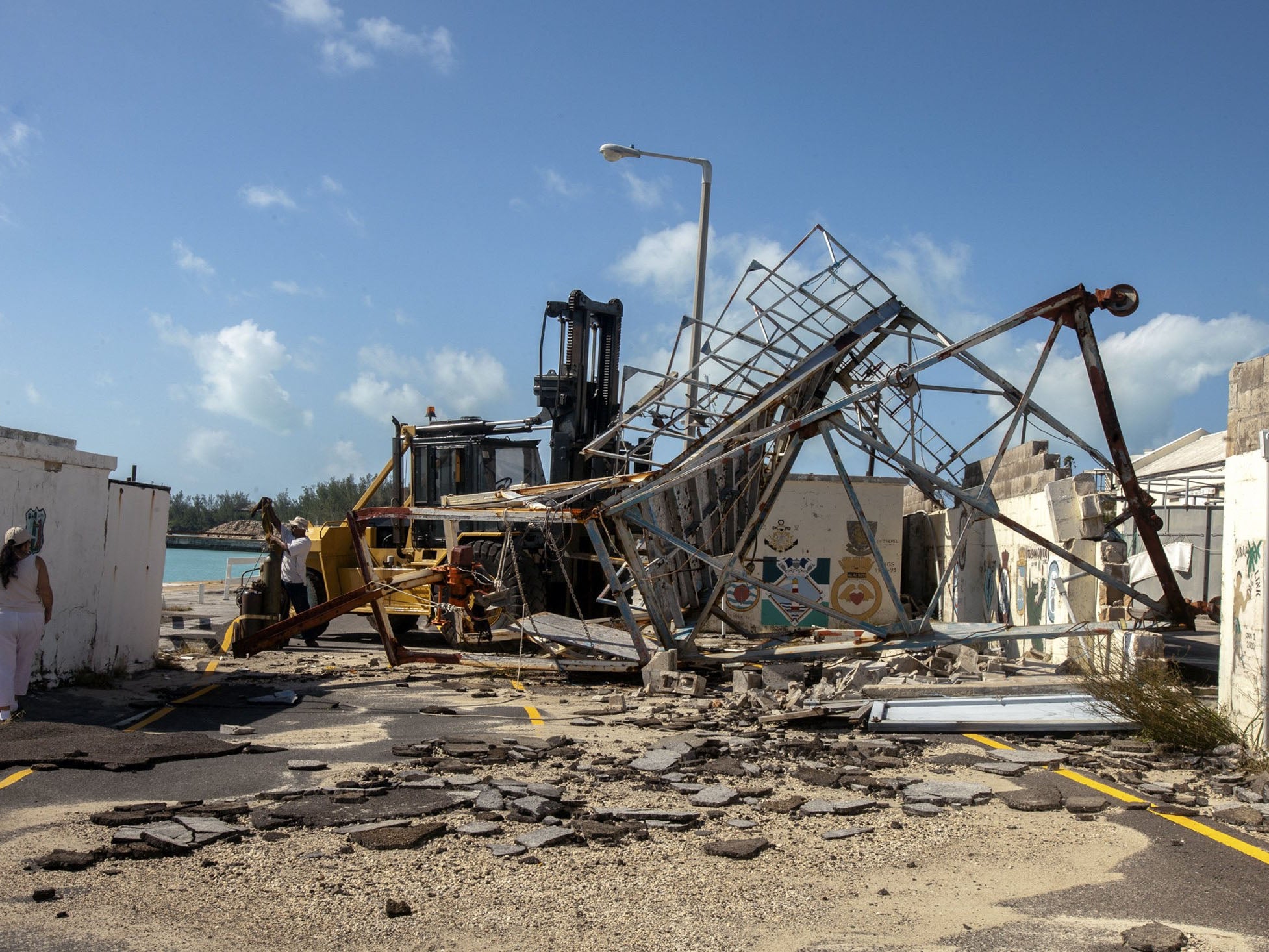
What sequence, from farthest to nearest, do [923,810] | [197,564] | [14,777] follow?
[197,564] → [14,777] → [923,810]

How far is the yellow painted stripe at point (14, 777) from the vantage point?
7.00 m

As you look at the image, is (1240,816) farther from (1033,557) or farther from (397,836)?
(1033,557)

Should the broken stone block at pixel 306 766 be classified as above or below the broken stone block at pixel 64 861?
above

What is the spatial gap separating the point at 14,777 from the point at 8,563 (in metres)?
3.06

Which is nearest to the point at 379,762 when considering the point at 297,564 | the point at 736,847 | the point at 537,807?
the point at 537,807

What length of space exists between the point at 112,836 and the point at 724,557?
8701 mm

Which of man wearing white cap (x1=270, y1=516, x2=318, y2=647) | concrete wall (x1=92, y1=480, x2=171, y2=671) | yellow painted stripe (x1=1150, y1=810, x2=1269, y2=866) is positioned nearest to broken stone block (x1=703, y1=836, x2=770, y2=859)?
yellow painted stripe (x1=1150, y1=810, x2=1269, y2=866)

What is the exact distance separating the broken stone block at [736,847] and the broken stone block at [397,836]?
4.91 feet

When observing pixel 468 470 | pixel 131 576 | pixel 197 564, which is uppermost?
pixel 468 470

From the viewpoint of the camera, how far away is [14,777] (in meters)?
7.21

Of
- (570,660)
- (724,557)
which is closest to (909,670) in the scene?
(724,557)

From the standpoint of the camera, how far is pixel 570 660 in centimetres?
1315

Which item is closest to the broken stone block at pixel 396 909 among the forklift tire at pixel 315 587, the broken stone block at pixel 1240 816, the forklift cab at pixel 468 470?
the broken stone block at pixel 1240 816

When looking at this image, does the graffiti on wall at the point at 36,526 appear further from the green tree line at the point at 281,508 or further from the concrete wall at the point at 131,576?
the green tree line at the point at 281,508
